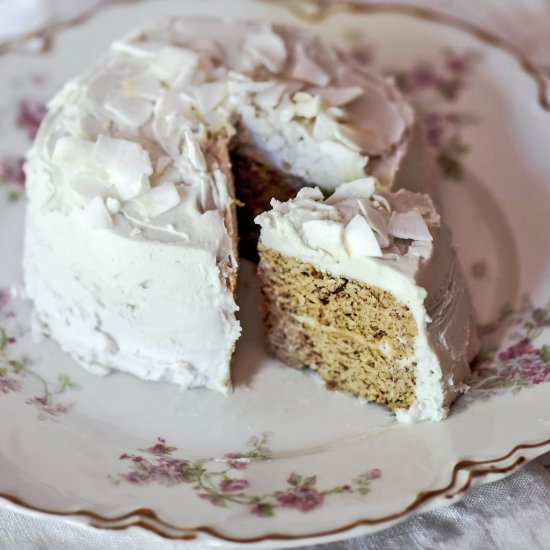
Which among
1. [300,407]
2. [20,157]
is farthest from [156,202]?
[20,157]

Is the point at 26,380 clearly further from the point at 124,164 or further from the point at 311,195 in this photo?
the point at 311,195

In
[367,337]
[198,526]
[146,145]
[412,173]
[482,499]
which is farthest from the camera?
[412,173]

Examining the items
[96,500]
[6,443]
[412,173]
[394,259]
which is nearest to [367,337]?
[394,259]

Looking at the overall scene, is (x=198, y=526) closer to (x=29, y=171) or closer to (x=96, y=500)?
(x=96, y=500)

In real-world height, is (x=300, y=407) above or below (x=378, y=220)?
below

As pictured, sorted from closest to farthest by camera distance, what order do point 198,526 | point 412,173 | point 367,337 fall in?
point 198,526
point 367,337
point 412,173

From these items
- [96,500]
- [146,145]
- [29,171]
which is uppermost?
[146,145]

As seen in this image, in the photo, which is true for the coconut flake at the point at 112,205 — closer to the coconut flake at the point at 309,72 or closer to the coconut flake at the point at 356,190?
the coconut flake at the point at 356,190
